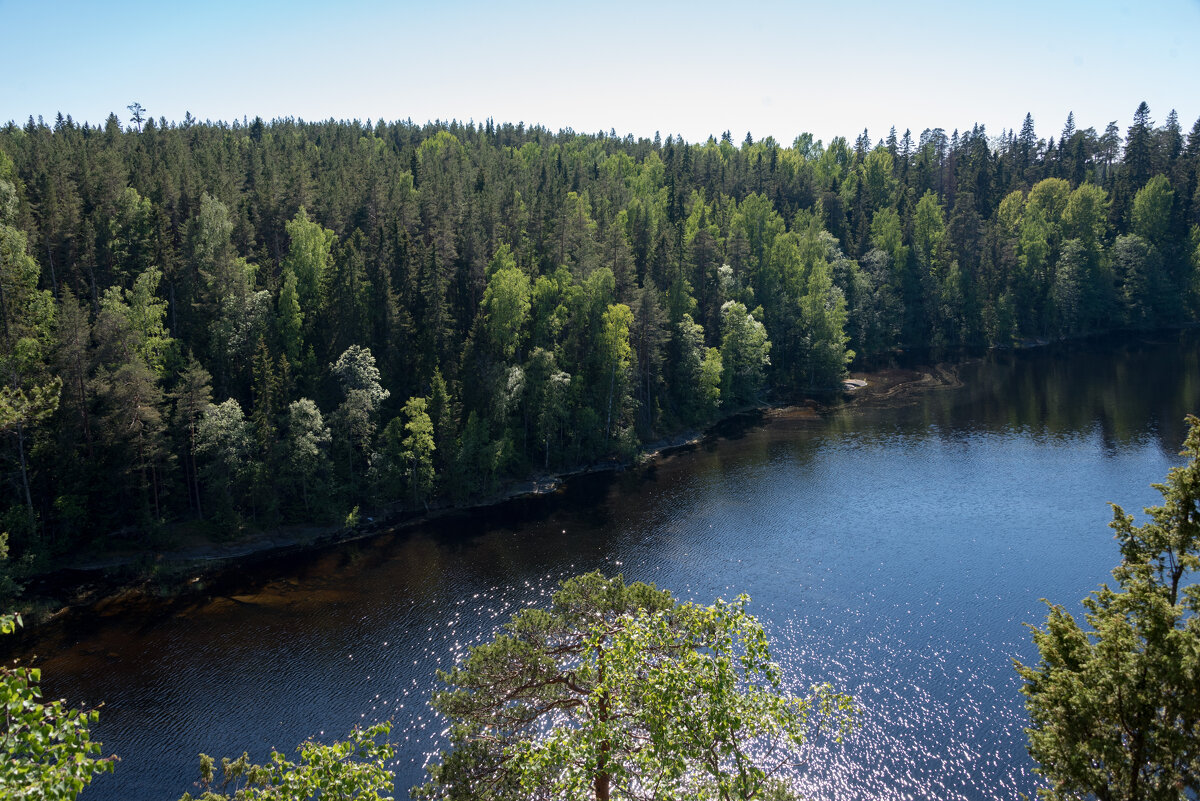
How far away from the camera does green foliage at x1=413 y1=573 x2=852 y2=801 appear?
51.9 feet

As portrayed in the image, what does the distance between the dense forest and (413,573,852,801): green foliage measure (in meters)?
15.1

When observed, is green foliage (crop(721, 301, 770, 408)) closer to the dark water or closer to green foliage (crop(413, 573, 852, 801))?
the dark water

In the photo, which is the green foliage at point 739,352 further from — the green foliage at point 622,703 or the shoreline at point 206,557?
the green foliage at point 622,703

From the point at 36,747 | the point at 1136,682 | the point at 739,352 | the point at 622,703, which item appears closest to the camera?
the point at 36,747

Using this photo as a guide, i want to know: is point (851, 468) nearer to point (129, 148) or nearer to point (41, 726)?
point (41, 726)

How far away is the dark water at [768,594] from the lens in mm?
35438

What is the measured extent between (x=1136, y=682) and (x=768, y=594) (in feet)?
105

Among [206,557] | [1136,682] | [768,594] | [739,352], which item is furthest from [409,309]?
[1136,682]

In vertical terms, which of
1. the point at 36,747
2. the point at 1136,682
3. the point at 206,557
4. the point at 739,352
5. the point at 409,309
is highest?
the point at 409,309

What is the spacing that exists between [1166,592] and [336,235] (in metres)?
76.6

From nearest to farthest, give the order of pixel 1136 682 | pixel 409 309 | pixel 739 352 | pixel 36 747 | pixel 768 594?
pixel 36 747
pixel 1136 682
pixel 768 594
pixel 409 309
pixel 739 352

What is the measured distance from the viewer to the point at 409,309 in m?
71.0

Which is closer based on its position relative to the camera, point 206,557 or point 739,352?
point 206,557

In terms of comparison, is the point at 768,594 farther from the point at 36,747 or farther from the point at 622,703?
the point at 36,747
